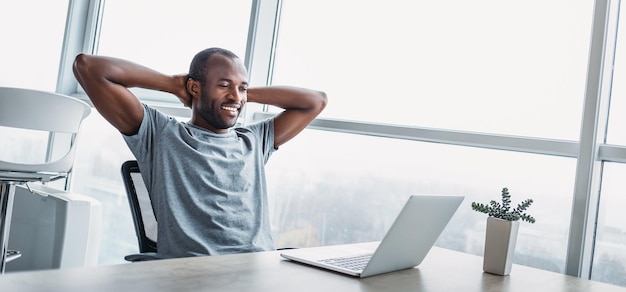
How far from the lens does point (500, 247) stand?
64.3 inches

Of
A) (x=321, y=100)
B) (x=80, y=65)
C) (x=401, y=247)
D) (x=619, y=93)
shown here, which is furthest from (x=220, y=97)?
(x=619, y=93)

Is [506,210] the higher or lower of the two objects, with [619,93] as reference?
A: lower

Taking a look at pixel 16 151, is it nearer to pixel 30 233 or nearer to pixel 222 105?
pixel 30 233

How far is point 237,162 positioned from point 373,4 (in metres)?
1.18

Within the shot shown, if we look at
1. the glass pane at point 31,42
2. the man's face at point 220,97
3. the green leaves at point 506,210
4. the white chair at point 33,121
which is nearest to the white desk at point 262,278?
the green leaves at point 506,210

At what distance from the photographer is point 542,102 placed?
7.88ft

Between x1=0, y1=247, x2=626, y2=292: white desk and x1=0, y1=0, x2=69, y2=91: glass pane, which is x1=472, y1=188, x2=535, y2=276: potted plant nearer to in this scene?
x1=0, y1=247, x2=626, y2=292: white desk

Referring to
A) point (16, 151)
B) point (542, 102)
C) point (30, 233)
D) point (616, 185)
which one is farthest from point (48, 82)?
point (616, 185)

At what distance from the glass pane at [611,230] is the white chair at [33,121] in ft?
6.88

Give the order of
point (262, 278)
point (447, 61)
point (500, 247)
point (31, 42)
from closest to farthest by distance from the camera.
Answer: point (262, 278) < point (500, 247) < point (447, 61) < point (31, 42)

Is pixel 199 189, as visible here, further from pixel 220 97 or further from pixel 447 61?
pixel 447 61

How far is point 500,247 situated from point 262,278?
0.74 meters

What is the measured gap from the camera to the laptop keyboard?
141 centimetres

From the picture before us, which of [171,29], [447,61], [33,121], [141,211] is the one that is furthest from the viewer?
[171,29]
